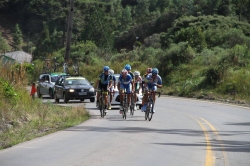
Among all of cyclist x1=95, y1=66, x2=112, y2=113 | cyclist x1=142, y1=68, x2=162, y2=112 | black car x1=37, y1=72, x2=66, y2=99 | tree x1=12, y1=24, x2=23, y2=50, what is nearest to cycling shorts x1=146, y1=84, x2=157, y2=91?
cyclist x1=142, y1=68, x2=162, y2=112

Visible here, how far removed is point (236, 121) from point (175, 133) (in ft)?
20.5

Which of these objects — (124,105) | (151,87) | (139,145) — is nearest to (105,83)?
(124,105)

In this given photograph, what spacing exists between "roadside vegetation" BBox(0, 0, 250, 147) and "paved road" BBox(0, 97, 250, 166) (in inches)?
57.0

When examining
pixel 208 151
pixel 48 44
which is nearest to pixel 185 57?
pixel 208 151

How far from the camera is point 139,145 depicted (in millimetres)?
14680

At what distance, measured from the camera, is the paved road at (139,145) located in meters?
12.2

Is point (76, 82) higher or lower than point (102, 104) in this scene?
higher

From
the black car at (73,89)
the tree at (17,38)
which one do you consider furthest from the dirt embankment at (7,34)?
the black car at (73,89)

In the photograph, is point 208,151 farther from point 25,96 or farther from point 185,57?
point 185,57

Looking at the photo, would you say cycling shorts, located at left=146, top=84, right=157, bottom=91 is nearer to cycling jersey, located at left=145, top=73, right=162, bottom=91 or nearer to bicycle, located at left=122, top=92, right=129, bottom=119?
cycling jersey, located at left=145, top=73, right=162, bottom=91

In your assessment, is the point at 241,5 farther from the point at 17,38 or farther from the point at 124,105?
the point at 124,105

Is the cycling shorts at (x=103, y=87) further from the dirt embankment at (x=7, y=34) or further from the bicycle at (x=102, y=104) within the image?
the dirt embankment at (x=7, y=34)

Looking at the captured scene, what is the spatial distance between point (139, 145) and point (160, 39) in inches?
2466

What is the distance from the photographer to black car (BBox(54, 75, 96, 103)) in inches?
1304
